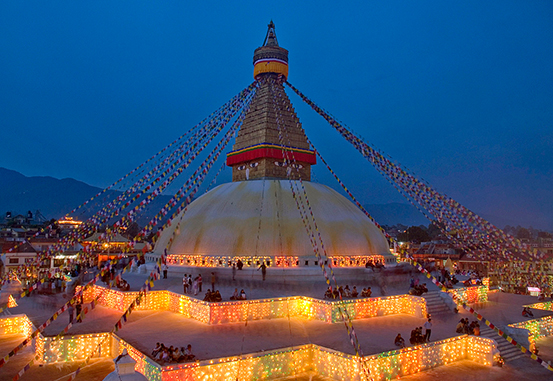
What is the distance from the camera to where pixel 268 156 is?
717 inches

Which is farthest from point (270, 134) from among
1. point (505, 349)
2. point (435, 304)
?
point (505, 349)

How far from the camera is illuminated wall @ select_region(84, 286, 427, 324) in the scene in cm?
1080

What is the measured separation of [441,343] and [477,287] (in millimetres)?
6673

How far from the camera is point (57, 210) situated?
534 feet

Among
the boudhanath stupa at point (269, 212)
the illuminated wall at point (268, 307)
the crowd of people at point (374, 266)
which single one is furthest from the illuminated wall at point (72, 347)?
the crowd of people at point (374, 266)

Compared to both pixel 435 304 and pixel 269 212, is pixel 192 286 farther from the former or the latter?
pixel 435 304

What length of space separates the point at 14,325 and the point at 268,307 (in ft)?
26.8

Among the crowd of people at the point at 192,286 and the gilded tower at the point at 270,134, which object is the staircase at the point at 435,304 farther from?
the gilded tower at the point at 270,134

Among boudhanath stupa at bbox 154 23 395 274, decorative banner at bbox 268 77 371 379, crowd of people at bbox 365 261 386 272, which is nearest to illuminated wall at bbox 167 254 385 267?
boudhanath stupa at bbox 154 23 395 274

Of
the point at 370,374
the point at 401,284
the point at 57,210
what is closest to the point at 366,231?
the point at 401,284

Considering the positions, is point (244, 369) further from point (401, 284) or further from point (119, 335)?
point (401, 284)

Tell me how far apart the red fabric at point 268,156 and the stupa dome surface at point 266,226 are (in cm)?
132

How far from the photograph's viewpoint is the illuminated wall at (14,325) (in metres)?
11.7

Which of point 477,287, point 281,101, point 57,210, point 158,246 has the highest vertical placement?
point 57,210
